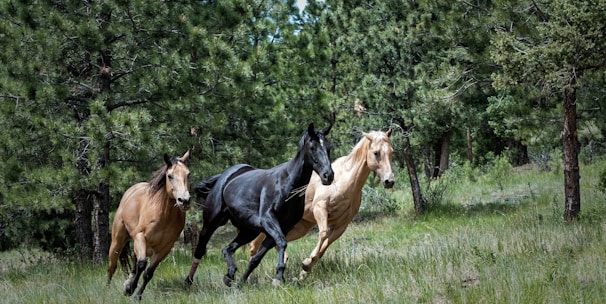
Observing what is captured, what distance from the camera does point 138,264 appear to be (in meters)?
6.84

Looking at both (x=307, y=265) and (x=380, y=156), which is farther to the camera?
(x=380, y=156)

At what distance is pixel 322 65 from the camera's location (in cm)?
1324

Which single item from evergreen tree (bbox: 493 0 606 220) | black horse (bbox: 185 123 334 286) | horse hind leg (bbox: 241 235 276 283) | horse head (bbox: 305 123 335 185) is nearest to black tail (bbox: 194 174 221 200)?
black horse (bbox: 185 123 334 286)

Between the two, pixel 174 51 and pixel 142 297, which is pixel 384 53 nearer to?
pixel 174 51

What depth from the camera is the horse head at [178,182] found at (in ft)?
21.1

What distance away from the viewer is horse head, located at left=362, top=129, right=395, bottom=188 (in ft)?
24.2

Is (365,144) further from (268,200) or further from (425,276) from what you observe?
(425,276)

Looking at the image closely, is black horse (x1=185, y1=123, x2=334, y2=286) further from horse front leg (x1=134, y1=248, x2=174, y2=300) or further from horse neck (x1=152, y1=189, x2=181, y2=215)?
horse neck (x1=152, y1=189, x2=181, y2=215)

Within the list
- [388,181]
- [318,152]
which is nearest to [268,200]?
[318,152]

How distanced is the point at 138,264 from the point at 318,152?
2477 millimetres

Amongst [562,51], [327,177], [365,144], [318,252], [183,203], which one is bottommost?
[318,252]

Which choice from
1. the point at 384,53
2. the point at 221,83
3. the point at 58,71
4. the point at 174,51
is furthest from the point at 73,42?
the point at 384,53

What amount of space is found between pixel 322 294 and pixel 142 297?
223cm

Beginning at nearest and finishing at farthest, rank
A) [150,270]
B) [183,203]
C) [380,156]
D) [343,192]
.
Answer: [183,203]
[150,270]
[380,156]
[343,192]
